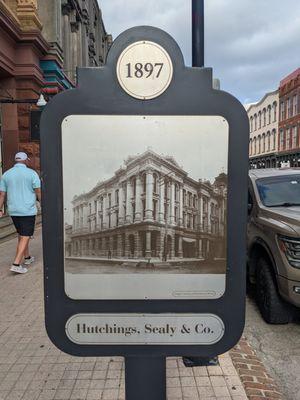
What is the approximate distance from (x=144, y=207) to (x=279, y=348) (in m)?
2.92

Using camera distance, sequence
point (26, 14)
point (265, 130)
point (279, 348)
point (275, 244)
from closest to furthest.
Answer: point (279, 348), point (275, 244), point (26, 14), point (265, 130)

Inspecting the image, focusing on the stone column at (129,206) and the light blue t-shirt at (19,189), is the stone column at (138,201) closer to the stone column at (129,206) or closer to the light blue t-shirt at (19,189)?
the stone column at (129,206)

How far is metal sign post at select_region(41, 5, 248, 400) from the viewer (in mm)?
2025

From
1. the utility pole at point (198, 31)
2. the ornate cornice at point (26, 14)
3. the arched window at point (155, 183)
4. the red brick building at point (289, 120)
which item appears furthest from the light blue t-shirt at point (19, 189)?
the red brick building at point (289, 120)

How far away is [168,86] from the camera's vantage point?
79.7 inches

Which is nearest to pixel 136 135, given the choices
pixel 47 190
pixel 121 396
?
pixel 47 190

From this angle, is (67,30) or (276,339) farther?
(67,30)

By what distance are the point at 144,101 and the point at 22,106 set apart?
1212cm

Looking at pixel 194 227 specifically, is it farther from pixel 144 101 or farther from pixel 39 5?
pixel 39 5

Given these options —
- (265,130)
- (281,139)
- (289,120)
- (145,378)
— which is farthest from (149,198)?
(265,130)

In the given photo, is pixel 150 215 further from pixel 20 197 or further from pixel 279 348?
pixel 20 197

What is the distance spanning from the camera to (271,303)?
4.71 m

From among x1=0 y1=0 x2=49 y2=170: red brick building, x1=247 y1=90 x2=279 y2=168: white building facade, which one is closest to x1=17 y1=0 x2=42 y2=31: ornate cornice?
x1=0 y1=0 x2=49 y2=170: red brick building

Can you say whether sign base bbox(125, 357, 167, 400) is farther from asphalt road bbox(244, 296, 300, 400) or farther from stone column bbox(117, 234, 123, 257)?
asphalt road bbox(244, 296, 300, 400)
